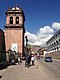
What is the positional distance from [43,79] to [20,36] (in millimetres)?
60257

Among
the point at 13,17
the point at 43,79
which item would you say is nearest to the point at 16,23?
the point at 13,17

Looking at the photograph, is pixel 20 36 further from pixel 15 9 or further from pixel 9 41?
pixel 15 9

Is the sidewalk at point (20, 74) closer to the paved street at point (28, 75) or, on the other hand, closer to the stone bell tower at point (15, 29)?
the paved street at point (28, 75)

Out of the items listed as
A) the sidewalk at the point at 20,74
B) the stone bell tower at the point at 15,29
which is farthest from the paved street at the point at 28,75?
the stone bell tower at the point at 15,29

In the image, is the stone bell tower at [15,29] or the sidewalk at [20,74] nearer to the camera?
the sidewalk at [20,74]

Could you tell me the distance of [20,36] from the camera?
244 ft

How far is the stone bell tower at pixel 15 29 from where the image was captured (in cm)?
7406

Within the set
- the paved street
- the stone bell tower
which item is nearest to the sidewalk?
the paved street

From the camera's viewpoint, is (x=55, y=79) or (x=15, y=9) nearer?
(x=55, y=79)

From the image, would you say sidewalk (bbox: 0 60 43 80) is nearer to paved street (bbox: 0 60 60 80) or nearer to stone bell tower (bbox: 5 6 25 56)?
paved street (bbox: 0 60 60 80)

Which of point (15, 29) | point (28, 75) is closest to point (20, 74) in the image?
point (28, 75)

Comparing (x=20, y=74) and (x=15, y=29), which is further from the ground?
Result: (x=15, y=29)

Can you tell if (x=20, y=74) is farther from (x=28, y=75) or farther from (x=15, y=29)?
(x=15, y=29)

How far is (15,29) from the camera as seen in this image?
74.9m
